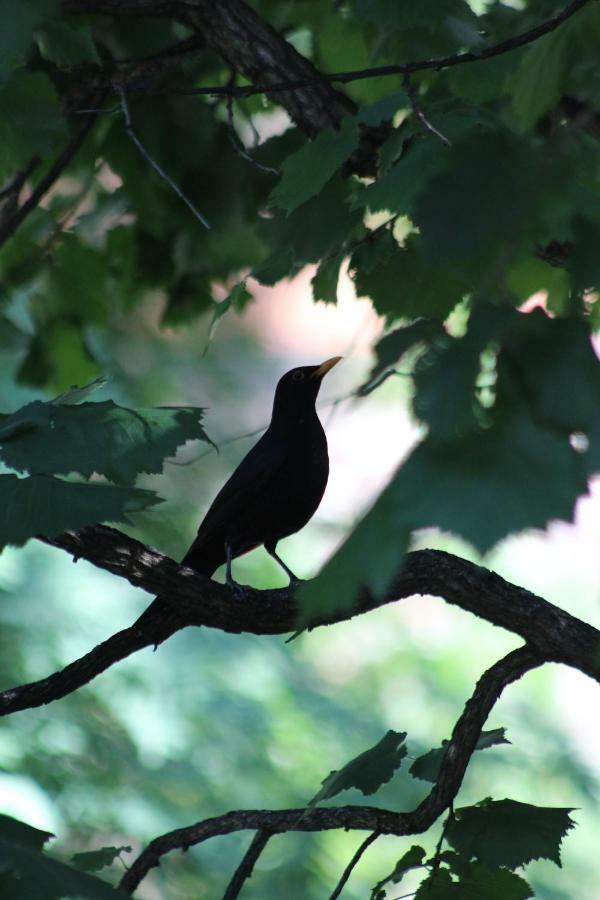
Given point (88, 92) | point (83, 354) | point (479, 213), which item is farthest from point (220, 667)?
point (479, 213)

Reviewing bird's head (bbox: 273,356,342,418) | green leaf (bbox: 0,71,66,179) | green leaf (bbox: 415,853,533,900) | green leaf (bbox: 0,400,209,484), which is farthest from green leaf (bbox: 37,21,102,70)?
green leaf (bbox: 415,853,533,900)

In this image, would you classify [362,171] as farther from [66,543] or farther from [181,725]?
[181,725]

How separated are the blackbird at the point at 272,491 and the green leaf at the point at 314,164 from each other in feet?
4.50

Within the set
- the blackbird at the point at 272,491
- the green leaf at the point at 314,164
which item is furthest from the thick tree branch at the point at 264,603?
the blackbird at the point at 272,491

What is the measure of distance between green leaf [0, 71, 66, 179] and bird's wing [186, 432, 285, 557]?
47.1 inches

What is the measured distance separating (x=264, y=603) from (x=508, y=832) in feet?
2.04

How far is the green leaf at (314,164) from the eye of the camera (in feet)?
5.69

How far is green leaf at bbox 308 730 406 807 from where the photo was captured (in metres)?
1.92

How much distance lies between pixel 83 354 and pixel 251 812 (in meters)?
1.82

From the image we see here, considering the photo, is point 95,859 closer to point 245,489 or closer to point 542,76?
point 245,489

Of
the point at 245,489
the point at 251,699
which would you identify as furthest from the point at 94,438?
the point at 251,699

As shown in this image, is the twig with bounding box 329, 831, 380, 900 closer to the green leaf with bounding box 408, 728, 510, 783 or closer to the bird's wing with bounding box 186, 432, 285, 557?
the green leaf with bounding box 408, 728, 510, 783

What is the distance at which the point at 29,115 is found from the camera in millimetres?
2270

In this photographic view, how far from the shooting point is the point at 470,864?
6.18ft
